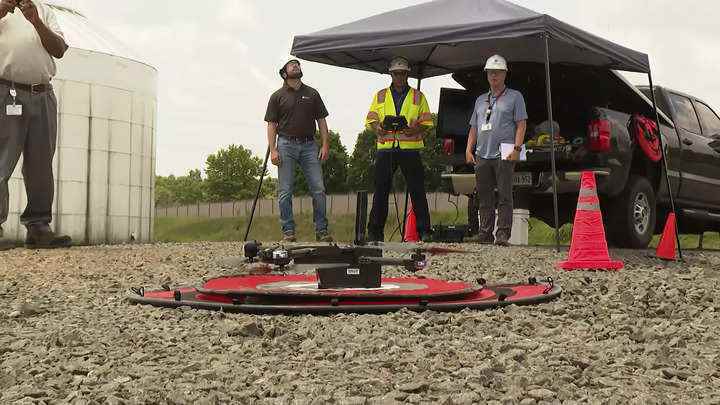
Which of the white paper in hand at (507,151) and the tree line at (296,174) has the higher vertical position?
the tree line at (296,174)

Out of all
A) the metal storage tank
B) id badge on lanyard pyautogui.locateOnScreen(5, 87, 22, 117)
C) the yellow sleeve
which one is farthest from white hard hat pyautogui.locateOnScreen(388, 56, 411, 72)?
the metal storage tank

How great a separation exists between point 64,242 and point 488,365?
685 centimetres

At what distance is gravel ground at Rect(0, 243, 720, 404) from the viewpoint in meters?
2.80

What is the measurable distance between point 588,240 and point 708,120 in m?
5.80

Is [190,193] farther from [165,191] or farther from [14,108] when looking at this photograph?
[14,108]

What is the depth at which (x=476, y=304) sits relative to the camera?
4.45 meters

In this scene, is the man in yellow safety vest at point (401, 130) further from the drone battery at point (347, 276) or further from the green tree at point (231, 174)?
the green tree at point (231, 174)

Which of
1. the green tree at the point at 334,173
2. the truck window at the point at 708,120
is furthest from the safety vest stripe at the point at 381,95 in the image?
the green tree at the point at 334,173

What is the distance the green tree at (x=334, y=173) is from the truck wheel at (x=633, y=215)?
48713 millimetres

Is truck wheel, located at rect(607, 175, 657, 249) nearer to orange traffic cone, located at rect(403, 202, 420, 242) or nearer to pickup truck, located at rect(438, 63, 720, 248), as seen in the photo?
pickup truck, located at rect(438, 63, 720, 248)

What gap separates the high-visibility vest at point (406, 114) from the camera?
9.94m

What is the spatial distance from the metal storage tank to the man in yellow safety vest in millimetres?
6835

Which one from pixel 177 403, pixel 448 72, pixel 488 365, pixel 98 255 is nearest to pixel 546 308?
pixel 488 365

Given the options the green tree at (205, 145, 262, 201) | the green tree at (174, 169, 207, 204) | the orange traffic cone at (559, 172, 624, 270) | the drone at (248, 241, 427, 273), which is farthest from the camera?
the green tree at (174, 169, 207, 204)
